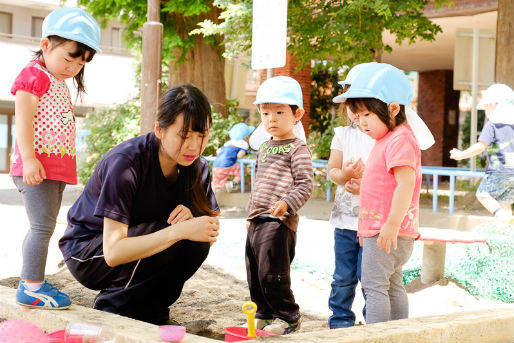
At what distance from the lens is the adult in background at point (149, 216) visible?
9.21 feet

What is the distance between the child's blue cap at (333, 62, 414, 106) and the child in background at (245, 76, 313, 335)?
547mm

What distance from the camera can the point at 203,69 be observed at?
41.9 feet

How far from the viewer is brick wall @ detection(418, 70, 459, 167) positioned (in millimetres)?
20016

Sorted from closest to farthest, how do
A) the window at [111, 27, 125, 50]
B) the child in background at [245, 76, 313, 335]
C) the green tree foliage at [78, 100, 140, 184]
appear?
the child in background at [245, 76, 313, 335] → the green tree foliage at [78, 100, 140, 184] → the window at [111, 27, 125, 50]

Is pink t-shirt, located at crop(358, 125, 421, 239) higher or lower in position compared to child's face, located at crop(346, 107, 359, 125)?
lower

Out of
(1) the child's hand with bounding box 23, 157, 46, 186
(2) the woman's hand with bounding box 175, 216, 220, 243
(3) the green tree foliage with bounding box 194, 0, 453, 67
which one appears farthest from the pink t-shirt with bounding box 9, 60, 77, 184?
(3) the green tree foliage with bounding box 194, 0, 453, 67

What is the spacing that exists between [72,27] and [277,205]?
4.43 feet

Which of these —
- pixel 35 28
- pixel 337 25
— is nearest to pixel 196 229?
pixel 337 25

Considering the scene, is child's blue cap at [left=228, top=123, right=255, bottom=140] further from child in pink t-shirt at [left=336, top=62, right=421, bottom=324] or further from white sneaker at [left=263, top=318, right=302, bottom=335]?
child in pink t-shirt at [left=336, top=62, right=421, bottom=324]

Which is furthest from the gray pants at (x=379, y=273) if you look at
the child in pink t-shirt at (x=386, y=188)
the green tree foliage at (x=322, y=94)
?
the green tree foliage at (x=322, y=94)

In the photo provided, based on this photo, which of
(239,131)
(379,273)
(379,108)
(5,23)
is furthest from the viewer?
(5,23)

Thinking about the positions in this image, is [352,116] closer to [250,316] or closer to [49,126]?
[250,316]

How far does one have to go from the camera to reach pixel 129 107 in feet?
45.9

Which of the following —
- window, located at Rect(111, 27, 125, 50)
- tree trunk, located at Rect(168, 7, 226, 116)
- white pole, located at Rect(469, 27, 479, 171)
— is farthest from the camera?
window, located at Rect(111, 27, 125, 50)
